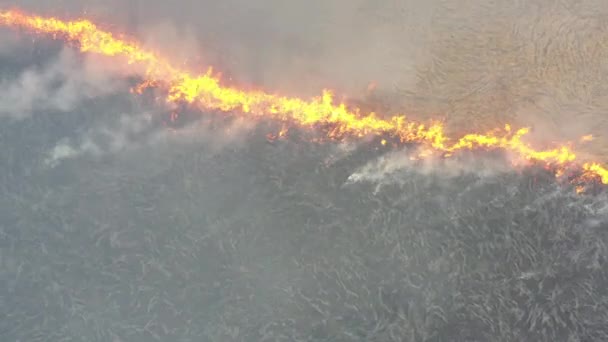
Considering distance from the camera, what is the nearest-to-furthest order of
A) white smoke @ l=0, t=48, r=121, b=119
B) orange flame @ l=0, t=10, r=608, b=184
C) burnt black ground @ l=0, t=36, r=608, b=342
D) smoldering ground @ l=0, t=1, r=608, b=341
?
burnt black ground @ l=0, t=36, r=608, b=342
smoldering ground @ l=0, t=1, r=608, b=341
orange flame @ l=0, t=10, r=608, b=184
white smoke @ l=0, t=48, r=121, b=119

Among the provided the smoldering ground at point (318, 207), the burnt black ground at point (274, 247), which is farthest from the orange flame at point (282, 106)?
the burnt black ground at point (274, 247)

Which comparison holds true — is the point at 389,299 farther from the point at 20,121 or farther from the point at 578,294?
the point at 20,121

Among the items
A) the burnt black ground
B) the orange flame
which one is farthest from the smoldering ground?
the orange flame

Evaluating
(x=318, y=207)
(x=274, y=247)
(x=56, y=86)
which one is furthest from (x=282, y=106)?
(x=56, y=86)

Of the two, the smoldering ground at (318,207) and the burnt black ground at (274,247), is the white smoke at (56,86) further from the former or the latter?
the burnt black ground at (274,247)

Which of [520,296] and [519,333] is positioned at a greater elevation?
[520,296]

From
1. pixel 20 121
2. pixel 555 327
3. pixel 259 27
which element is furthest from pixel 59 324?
pixel 555 327

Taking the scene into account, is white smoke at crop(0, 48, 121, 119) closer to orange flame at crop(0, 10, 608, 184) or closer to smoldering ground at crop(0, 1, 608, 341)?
smoldering ground at crop(0, 1, 608, 341)
